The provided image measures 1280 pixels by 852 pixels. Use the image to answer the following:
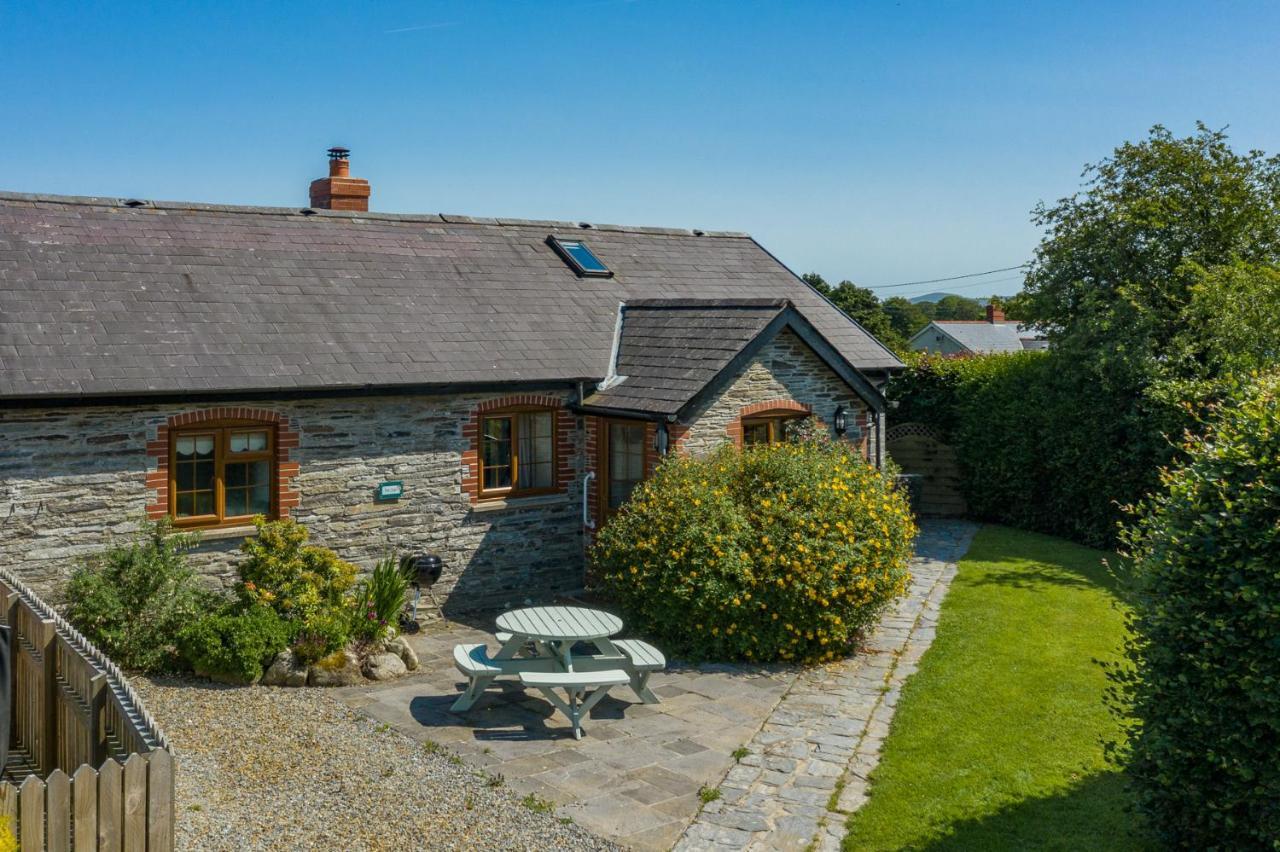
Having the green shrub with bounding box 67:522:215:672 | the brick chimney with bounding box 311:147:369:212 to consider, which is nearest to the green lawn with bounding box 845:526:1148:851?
the green shrub with bounding box 67:522:215:672

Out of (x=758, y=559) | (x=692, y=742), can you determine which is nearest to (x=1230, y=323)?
(x=758, y=559)

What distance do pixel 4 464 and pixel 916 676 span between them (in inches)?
411

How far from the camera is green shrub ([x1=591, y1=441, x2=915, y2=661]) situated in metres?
12.3

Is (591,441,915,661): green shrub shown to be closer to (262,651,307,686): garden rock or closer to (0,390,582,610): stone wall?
(0,390,582,610): stone wall

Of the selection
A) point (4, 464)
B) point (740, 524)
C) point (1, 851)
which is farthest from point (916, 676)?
point (4, 464)

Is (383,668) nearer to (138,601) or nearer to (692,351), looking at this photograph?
(138,601)

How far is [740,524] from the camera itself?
12.6 metres

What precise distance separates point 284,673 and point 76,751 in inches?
150

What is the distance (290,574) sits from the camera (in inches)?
492

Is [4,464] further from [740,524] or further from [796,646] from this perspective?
[796,646]

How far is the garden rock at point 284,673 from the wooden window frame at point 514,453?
4.23 metres

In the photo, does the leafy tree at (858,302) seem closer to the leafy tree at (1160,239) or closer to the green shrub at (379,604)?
the leafy tree at (1160,239)

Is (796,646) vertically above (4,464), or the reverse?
(4,464)

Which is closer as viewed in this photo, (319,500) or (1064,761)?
(1064,761)
